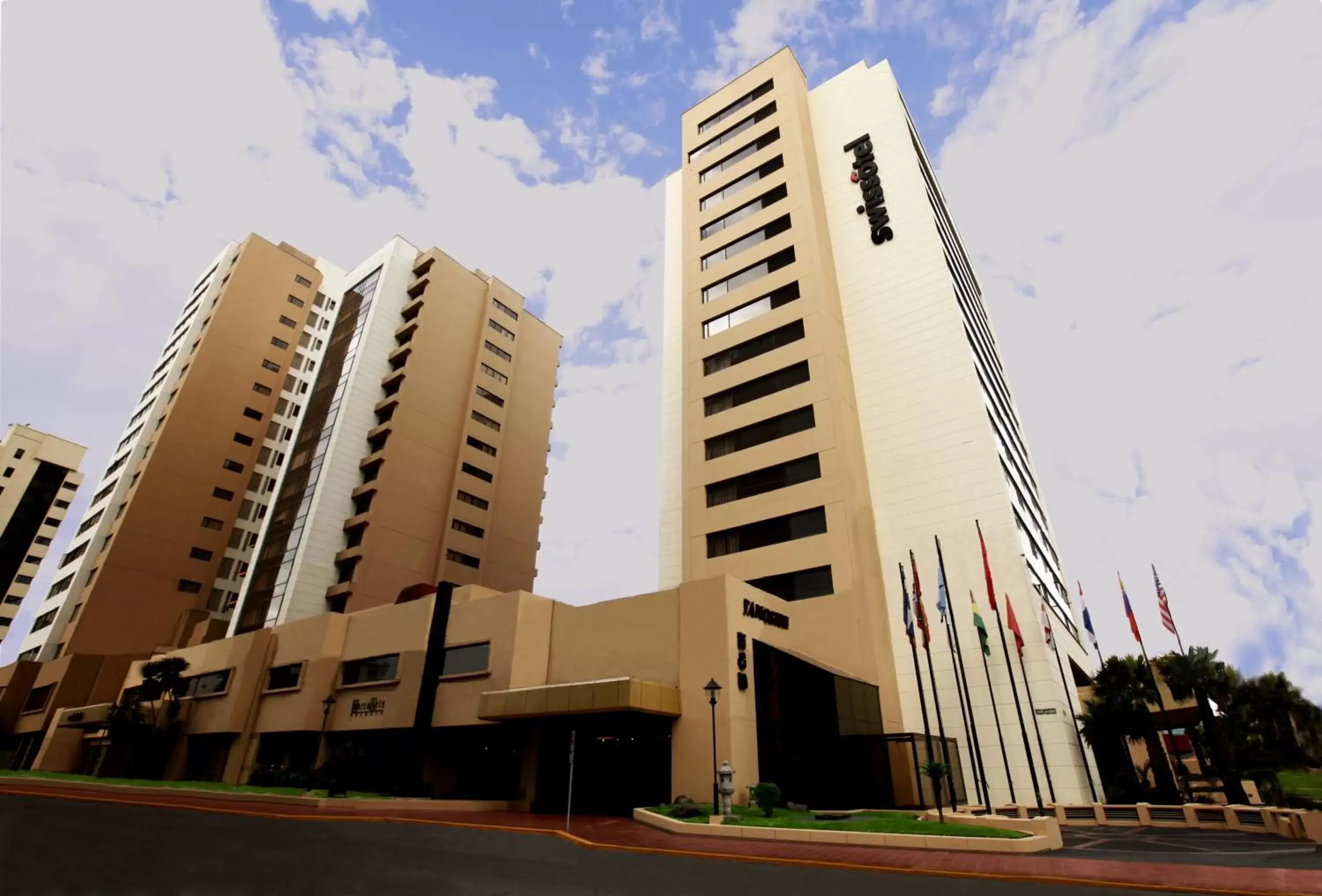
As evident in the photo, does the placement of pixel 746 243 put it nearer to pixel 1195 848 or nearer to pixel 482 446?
pixel 482 446

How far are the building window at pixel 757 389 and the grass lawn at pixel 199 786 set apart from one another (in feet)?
110

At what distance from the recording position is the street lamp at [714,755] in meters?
24.4

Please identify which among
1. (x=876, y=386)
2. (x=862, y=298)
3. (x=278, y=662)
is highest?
(x=862, y=298)

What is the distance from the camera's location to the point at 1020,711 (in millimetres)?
35562

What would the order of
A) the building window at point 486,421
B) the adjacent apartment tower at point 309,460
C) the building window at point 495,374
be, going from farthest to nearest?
the building window at point 495,374, the building window at point 486,421, the adjacent apartment tower at point 309,460

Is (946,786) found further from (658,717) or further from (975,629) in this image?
(658,717)

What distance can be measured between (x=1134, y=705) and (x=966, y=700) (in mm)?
12174

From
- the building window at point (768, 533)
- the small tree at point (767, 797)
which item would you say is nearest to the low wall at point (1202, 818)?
the small tree at point (767, 797)

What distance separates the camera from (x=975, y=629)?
3962cm

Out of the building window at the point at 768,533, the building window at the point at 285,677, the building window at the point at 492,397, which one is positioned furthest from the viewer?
the building window at the point at 492,397

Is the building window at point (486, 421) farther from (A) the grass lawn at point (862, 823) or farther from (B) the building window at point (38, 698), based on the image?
(A) the grass lawn at point (862, 823)

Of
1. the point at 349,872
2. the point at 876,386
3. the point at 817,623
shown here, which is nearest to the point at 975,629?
the point at 817,623

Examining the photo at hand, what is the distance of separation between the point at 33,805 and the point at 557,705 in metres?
18.2

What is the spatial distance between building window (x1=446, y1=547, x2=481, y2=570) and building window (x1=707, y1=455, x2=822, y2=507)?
3346 cm
